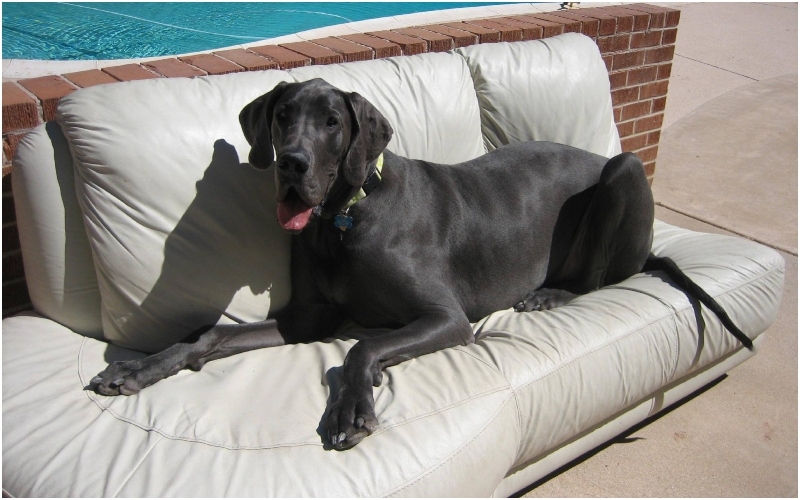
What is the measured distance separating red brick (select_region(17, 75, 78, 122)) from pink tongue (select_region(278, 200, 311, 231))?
101cm

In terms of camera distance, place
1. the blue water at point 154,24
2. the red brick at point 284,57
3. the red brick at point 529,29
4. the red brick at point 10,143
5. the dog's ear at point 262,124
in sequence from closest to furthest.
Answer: the dog's ear at point 262,124, the red brick at point 10,143, the red brick at point 284,57, the red brick at point 529,29, the blue water at point 154,24

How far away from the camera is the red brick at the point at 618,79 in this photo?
450 centimetres

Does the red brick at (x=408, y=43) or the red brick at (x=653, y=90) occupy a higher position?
the red brick at (x=408, y=43)

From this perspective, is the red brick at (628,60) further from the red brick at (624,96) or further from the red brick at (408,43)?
the red brick at (408,43)

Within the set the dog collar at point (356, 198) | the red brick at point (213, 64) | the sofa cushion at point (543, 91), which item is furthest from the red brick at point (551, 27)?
the dog collar at point (356, 198)

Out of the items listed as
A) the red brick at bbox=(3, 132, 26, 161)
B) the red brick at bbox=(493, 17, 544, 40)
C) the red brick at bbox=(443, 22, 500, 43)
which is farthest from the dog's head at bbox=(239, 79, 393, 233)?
the red brick at bbox=(493, 17, 544, 40)

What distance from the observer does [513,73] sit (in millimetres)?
3609

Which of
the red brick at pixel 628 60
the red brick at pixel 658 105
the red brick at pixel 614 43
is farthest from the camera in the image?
the red brick at pixel 658 105

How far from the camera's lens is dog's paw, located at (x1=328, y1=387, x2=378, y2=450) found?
2107 millimetres

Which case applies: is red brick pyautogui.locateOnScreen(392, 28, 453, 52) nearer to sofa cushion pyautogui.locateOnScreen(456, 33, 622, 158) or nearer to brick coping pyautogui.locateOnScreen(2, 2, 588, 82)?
sofa cushion pyautogui.locateOnScreen(456, 33, 622, 158)

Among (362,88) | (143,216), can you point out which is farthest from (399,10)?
(143,216)

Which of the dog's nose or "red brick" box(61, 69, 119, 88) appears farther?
"red brick" box(61, 69, 119, 88)

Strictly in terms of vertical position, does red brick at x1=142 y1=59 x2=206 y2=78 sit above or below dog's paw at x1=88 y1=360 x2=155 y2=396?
above

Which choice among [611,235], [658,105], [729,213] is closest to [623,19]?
[658,105]
